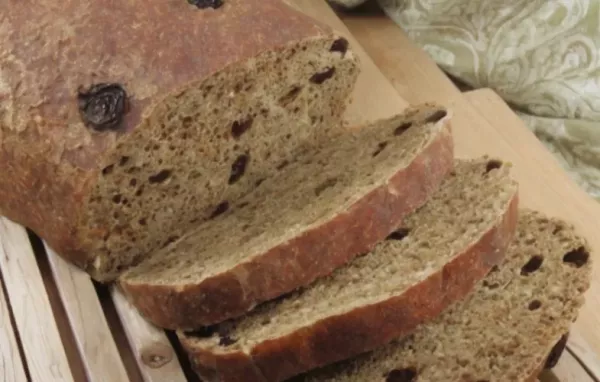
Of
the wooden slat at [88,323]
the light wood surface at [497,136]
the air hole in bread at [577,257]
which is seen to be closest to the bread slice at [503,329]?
the air hole in bread at [577,257]

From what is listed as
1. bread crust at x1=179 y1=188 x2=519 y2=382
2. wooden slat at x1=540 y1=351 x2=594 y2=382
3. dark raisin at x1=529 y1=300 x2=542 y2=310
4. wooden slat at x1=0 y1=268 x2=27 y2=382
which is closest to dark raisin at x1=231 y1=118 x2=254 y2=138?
bread crust at x1=179 y1=188 x2=519 y2=382

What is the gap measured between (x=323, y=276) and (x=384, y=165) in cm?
31

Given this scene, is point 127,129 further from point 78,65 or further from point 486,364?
point 486,364

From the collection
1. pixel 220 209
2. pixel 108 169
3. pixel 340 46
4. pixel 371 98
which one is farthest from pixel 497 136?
pixel 108 169

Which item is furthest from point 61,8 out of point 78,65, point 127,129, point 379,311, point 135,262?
point 379,311

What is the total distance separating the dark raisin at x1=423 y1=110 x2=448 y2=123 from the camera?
1944mm

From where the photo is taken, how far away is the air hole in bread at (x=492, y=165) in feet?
6.41

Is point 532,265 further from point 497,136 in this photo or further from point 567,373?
point 497,136

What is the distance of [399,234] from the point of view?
1816 mm

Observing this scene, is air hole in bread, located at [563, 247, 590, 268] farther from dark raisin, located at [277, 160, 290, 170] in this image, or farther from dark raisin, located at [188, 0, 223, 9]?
dark raisin, located at [188, 0, 223, 9]

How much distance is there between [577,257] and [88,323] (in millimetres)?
1108

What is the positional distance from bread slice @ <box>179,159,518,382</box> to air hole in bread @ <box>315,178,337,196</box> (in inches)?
7.9

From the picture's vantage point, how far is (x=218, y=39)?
1836 millimetres

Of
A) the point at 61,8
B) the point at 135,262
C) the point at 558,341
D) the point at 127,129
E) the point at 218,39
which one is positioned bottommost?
the point at 558,341
